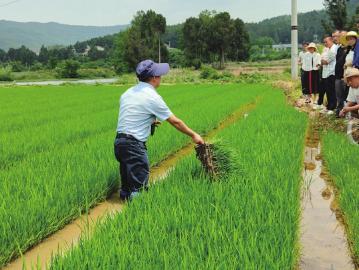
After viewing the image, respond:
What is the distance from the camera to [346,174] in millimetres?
4004

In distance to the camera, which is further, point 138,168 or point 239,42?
point 239,42

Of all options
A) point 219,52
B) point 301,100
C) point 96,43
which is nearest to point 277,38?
point 96,43

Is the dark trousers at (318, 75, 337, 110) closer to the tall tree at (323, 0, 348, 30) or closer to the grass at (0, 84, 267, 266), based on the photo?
the grass at (0, 84, 267, 266)

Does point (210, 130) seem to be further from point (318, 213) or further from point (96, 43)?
point (96, 43)

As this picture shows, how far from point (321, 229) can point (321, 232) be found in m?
0.06

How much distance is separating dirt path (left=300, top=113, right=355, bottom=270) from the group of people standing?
3.98 ft

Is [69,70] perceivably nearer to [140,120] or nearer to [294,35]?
[294,35]

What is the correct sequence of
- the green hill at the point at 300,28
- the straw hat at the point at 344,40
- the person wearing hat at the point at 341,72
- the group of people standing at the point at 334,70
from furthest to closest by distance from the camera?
the green hill at the point at 300,28 → the person wearing hat at the point at 341,72 → the straw hat at the point at 344,40 → the group of people standing at the point at 334,70

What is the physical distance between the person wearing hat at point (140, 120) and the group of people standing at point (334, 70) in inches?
95.0

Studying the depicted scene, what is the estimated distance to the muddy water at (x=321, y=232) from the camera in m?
2.66

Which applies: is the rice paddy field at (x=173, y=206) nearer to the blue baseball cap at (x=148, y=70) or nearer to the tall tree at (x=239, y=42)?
the blue baseball cap at (x=148, y=70)

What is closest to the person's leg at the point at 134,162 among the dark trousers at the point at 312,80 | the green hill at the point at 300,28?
the dark trousers at the point at 312,80

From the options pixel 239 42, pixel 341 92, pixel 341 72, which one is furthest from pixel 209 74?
pixel 239 42

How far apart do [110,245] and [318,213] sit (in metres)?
1.88
